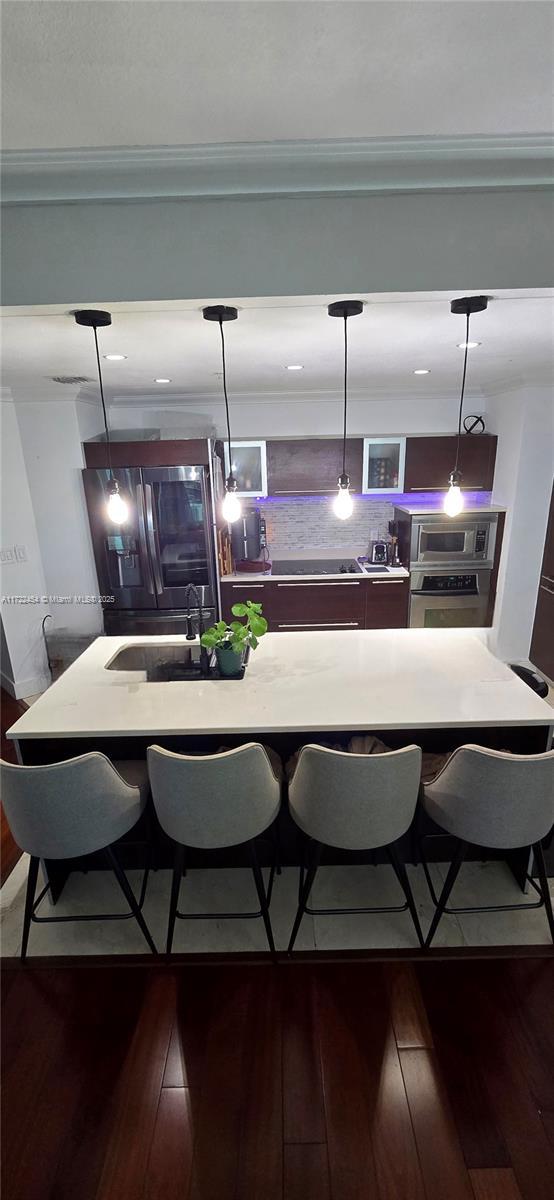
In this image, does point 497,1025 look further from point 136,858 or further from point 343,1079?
point 136,858

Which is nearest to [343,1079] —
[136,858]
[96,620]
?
[136,858]

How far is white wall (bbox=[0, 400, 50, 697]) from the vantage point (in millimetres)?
3938

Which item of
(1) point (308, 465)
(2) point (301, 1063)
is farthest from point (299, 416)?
(2) point (301, 1063)

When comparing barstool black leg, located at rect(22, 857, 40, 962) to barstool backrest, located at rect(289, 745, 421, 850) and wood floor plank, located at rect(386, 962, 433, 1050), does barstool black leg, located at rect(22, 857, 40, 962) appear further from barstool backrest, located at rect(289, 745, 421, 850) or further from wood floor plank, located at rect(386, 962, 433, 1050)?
wood floor plank, located at rect(386, 962, 433, 1050)

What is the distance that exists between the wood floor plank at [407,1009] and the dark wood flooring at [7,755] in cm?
176

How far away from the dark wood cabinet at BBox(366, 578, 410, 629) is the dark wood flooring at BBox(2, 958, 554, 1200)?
285cm

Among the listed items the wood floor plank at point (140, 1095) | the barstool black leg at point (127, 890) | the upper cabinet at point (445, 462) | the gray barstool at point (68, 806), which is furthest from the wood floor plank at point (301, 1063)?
the upper cabinet at point (445, 462)

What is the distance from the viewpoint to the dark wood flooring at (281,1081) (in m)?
1.42

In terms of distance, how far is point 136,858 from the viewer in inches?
95.0

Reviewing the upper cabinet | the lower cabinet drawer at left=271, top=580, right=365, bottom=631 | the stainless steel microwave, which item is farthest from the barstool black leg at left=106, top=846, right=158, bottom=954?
the upper cabinet

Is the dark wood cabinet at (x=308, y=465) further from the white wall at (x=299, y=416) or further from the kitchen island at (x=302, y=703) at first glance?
the kitchen island at (x=302, y=703)

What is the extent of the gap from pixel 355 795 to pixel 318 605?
2.83 meters

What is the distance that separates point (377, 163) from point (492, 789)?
1.87 metres

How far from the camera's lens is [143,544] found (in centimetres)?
411
